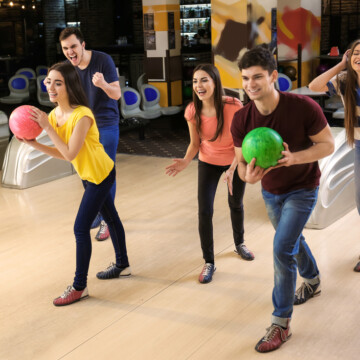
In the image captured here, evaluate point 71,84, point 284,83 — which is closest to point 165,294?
point 71,84

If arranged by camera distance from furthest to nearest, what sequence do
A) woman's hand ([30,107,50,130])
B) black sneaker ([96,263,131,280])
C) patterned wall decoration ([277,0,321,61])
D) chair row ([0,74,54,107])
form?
chair row ([0,74,54,107]) < patterned wall decoration ([277,0,321,61]) < black sneaker ([96,263,131,280]) < woman's hand ([30,107,50,130])

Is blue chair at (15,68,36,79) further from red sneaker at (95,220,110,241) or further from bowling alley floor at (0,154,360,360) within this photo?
red sneaker at (95,220,110,241)

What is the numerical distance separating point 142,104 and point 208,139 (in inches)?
225

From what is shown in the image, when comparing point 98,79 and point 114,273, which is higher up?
point 98,79

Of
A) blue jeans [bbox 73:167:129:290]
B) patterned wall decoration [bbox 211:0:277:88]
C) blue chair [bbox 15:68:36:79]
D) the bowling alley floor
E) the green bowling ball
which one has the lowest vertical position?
the bowling alley floor

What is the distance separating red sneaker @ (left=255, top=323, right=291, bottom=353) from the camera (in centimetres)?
277

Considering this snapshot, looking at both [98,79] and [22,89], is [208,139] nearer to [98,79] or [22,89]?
[98,79]

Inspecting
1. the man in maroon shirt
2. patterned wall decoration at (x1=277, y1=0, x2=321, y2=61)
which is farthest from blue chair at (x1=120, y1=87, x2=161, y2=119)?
the man in maroon shirt

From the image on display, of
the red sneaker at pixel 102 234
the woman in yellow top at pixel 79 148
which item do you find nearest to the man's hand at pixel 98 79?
the woman in yellow top at pixel 79 148

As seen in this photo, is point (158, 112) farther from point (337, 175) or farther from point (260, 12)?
point (337, 175)

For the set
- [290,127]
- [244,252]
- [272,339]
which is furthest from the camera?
[244,252]

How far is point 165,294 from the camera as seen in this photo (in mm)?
3502

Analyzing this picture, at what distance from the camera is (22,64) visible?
17.0 meters

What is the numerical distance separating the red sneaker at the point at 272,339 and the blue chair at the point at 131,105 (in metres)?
6.11
